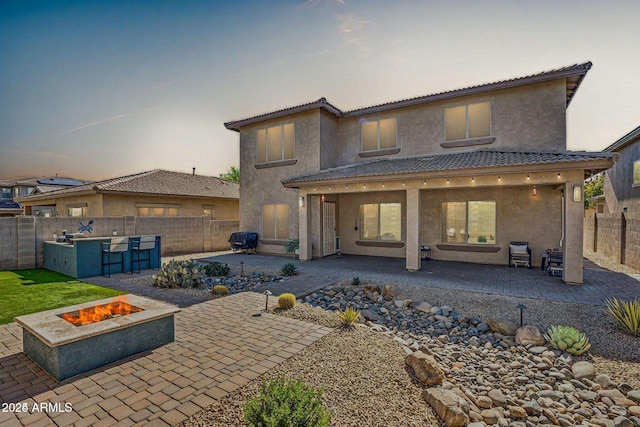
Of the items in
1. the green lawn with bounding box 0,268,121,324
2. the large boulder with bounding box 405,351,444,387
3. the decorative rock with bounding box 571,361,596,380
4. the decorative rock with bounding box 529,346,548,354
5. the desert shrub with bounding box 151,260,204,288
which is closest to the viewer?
the large boulder with bounding box 405,351,444,387

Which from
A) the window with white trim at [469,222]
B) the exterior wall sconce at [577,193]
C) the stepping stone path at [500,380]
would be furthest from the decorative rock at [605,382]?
the window with white trim at [469,222]

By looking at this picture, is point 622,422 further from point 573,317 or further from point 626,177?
point 626,177

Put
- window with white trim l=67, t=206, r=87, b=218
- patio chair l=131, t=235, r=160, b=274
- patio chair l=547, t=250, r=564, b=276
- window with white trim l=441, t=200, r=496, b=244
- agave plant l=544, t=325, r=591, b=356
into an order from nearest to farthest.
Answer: agave plant l=544, t=325, r=591, b=356, patio chair l=547, t=250, r=564, b=276, patio chair l=131, t=235, r=160, b=274, window with white trim l=441, t=200, r=496, b=244, window with white trim l=67, t=206, r=87, b=218

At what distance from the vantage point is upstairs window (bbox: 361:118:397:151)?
1393cm

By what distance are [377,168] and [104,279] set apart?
10286mm

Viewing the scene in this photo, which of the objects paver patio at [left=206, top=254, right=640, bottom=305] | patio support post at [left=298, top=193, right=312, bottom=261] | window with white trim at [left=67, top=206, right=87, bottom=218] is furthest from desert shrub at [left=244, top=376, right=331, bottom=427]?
window with white trim at [left=67, top=206, right=87, bottom=218]

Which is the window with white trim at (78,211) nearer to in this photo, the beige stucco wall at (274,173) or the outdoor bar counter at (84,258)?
the outdoor bar counter at (84,258)

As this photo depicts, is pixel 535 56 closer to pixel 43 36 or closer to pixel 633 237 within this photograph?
pixel 633 237

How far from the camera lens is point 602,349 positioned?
5223 mm

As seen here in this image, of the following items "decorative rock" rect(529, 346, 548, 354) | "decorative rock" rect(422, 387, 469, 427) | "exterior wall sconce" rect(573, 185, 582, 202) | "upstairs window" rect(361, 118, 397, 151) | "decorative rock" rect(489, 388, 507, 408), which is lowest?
"decorative rock" rect(489, 388, 507, 408)

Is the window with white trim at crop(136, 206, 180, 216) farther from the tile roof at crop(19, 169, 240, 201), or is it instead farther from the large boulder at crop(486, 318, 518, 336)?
the large boulder at crop(486, 318, 518, 336)

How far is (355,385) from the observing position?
3754mm

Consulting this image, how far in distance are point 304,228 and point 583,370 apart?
32.8 feet

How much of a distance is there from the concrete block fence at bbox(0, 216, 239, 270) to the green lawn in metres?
0.89
